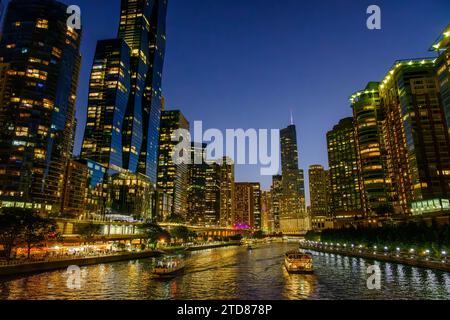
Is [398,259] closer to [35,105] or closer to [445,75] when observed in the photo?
[445,75]

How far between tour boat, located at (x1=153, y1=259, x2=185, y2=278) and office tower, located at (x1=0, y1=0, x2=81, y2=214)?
133 m

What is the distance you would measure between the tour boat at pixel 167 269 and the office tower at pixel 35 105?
133 m

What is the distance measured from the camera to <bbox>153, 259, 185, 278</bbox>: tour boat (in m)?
61.2

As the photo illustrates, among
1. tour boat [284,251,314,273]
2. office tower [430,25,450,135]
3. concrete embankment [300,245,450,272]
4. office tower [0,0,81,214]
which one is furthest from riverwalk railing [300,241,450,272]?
office tower [0,0,81,214]

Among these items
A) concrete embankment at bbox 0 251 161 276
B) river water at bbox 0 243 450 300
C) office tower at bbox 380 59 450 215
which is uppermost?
office tower at bbox 380 59 450 215

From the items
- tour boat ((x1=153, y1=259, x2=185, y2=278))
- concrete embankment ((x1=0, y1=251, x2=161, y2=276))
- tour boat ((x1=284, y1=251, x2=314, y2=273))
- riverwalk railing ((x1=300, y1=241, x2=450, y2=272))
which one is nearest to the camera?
concrete embankment ((x1=0, y1=251, x2=161, y2=276))

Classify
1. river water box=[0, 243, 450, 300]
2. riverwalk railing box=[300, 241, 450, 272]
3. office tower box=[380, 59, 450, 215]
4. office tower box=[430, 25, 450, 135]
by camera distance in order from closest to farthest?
river water box=[0, 243, 450, 300]
riverwalk railing box=[300, 241, 450, 272]
office tower box=[430, 25, 450, 135]
office tower box=[380, 59, 450, 215]

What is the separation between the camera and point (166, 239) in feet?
578

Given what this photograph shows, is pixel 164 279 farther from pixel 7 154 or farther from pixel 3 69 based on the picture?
pixel 3 69

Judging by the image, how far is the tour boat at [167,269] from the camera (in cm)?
6121

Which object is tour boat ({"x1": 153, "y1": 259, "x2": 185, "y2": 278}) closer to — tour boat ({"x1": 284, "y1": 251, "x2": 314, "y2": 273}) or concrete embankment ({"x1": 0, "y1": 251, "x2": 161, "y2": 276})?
tour boat ({"x1": 284, "y1": 251, "x2": 314, "y2": 273})

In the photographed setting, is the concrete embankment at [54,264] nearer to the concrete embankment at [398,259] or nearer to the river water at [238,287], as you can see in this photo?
the river water at [238,287]

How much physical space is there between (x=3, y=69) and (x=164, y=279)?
171196mm

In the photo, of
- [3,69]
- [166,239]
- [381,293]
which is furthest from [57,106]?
[381,293]
